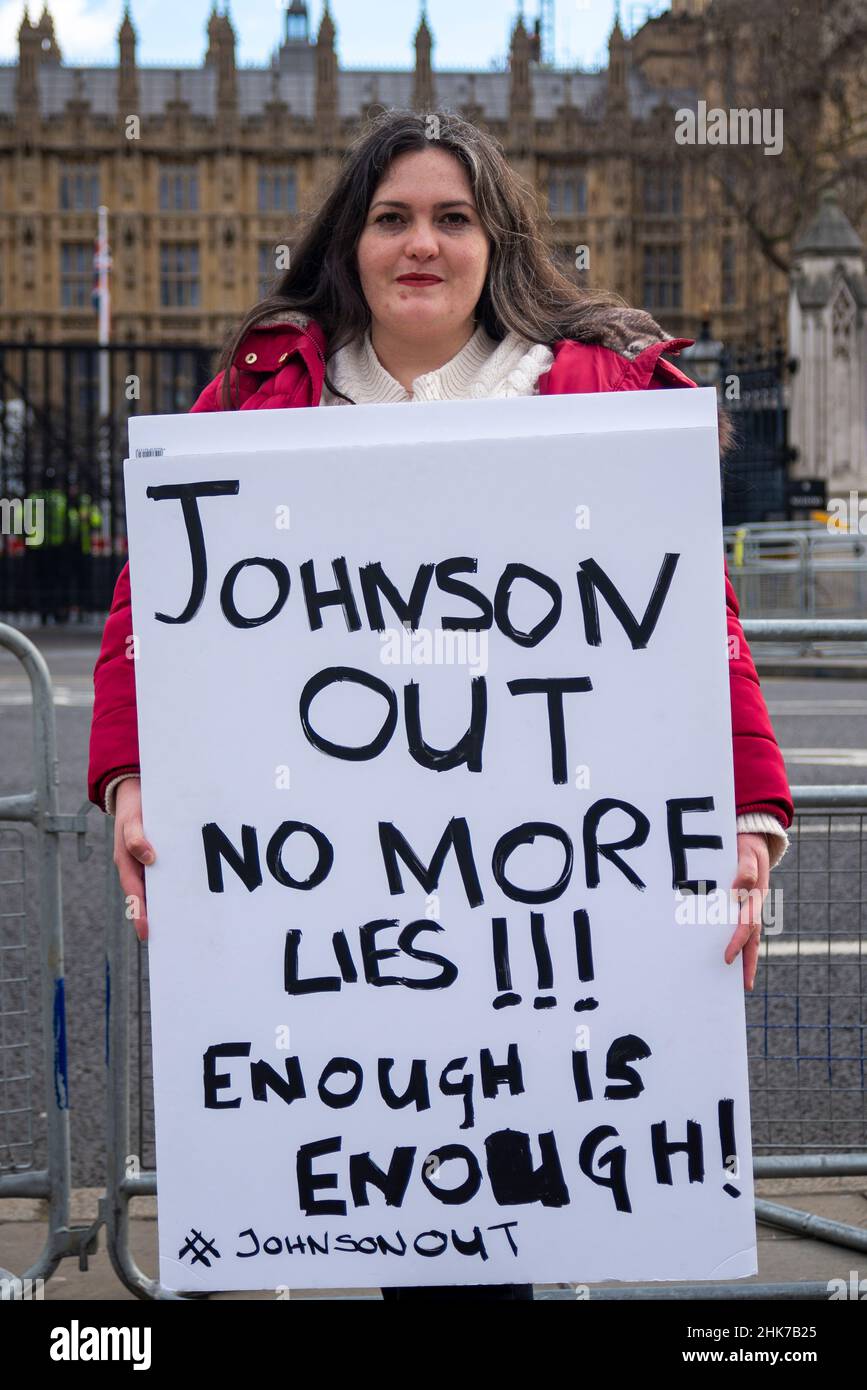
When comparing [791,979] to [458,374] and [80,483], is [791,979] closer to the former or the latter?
[458,374]

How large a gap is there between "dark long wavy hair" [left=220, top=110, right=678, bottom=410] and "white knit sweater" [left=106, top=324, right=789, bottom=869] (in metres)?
0.02

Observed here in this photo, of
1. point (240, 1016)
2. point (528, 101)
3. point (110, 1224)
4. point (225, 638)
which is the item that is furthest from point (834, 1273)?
point (528, 101)

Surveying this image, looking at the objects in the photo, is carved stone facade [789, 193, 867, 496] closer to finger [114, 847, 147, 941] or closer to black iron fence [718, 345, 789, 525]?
black iron fence [718, 345, 789, 525]

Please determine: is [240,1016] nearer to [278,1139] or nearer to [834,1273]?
[278,1139]

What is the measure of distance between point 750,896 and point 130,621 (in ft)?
2.71

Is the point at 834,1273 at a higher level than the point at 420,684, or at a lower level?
lower

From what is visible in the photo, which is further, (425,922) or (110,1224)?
(110,1224)

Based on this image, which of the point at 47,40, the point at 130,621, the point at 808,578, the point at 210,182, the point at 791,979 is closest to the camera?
the point at 130,621

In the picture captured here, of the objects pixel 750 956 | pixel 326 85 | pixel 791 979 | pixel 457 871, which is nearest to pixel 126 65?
pixel 326 85

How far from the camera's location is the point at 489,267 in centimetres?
219

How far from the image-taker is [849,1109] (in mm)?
3799

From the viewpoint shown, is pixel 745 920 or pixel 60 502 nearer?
pixel 745 920

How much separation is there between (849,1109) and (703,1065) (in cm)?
206

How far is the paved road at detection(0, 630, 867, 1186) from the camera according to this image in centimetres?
327
